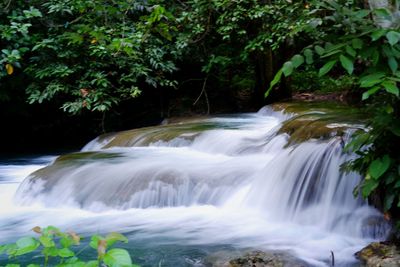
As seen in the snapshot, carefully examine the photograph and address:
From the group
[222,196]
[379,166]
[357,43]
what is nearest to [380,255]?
[379,166]

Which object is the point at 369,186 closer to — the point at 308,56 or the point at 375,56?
the point at 375,56

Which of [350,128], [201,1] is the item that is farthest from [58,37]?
[350,128]

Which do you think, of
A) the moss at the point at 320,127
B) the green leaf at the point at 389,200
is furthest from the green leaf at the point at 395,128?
the moss at the point at 320,127

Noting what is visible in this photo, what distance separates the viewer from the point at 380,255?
3.18 metres

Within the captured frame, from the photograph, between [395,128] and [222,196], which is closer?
[395,128]

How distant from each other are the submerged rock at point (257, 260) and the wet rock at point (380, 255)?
0.42 metres

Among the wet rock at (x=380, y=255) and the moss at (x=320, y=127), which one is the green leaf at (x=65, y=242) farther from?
the moss at (x=320, y=127)

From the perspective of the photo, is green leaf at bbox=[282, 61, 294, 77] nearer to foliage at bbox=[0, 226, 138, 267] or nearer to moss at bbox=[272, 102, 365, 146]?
foliage at bbox=[0, 226, 138, 267]

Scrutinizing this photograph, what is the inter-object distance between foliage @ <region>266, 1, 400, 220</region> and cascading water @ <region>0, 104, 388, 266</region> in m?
0.84

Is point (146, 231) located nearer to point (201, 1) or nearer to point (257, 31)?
point (201, 1)

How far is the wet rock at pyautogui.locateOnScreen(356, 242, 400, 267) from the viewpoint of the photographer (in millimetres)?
3029

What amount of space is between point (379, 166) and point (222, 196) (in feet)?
8.04

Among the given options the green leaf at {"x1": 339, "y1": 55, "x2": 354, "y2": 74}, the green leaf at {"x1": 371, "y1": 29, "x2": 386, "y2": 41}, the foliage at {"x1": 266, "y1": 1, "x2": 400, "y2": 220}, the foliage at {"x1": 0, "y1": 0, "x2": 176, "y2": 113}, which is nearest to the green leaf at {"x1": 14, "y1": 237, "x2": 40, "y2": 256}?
the foliage at {"x1": 266, "y1": 1, "x2": 400, "y2": 220}

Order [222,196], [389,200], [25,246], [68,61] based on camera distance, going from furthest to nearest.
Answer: [68,61], [222,196], [389,200], [25,246]
